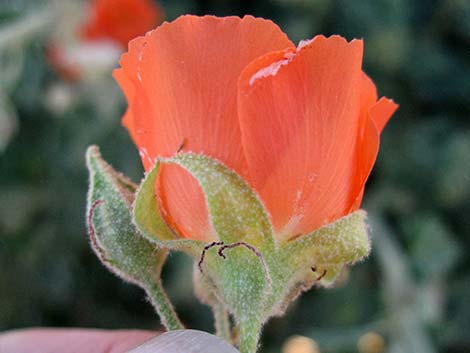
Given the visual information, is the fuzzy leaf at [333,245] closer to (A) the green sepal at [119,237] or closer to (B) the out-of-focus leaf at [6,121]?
(A) the green sepal at [119,237]

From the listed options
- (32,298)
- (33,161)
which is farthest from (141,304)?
(33,161)

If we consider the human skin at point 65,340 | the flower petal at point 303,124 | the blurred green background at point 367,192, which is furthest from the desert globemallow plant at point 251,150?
the blurred green background at point 367,192

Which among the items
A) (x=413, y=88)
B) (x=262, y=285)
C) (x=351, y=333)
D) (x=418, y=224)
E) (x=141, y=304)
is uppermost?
(x=262, y=285)

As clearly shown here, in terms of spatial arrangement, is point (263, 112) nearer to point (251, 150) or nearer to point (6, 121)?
point (251, 150)

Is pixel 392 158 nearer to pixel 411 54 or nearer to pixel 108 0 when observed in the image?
pixel 411 54

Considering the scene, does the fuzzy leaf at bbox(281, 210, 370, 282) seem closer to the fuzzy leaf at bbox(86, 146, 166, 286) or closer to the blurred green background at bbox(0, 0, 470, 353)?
the fuzzy leaf at bbox(86, 146, 166, 286)

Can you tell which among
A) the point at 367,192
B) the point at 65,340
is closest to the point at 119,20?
the point at 367,192
